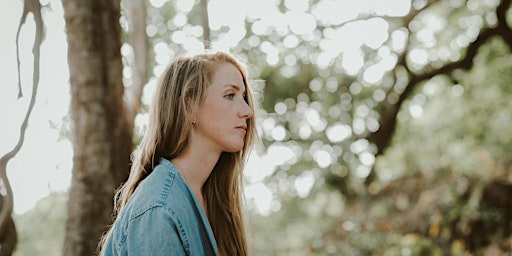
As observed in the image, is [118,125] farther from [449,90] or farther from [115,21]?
[449,90]

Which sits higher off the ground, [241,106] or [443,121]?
[241,106]

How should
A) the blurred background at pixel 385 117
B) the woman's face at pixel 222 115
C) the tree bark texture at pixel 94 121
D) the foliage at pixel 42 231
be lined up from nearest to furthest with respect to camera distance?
the woman's face at pixel 222 115
the tree bark texture at pixel 94 121
the blurred background at pixel 385 117
the foliage at pixel 42 231

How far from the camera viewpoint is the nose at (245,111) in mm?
2014

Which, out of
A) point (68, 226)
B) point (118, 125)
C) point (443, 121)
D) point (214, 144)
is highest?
point (214, 144)

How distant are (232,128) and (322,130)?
7017 mm

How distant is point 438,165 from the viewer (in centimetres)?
782

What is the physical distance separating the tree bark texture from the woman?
1.06 meters

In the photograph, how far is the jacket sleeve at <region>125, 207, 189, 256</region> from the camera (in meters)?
1.62

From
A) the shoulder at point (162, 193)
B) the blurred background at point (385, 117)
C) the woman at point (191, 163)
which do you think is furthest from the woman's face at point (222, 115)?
the blurred background at point (385, 117)

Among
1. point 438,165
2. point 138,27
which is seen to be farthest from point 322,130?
point 138,27

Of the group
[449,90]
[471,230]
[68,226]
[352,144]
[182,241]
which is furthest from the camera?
[449,90]

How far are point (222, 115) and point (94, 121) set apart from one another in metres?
1.39

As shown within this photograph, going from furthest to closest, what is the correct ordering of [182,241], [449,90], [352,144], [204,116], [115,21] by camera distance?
[449,90]
[352,144]
[115,21]
[204,116]
[182,241]

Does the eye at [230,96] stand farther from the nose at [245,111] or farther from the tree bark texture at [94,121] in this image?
the tree bark texture at [94,121]
